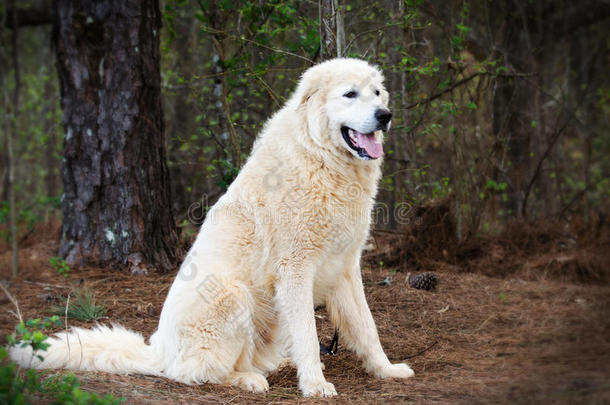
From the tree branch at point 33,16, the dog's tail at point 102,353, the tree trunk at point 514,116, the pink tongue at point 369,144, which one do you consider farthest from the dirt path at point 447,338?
the tree branch at point 33,16

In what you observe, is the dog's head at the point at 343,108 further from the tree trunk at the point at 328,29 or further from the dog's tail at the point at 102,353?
the dog's tail at the point at 102,353

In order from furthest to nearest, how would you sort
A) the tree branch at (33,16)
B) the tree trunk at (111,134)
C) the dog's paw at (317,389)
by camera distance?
the tree branch at (33,16), the tree trunk at (111,134), the dog's paw at (317,389)

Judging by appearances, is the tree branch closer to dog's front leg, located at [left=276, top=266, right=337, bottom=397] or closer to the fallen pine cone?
the fallen pine cone

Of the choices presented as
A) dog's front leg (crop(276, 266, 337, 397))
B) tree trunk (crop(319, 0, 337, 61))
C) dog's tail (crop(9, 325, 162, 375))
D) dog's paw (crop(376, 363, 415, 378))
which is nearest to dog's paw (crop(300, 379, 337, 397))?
dog's front leg (crop(276, 266, 337, 397))

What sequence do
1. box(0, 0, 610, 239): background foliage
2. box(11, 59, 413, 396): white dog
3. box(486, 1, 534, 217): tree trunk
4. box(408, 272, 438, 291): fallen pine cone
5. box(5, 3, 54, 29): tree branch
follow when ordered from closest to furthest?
1. box(11, 59, 413, 396): white dog
2. box(408, 272, 438, 291): fallen pine cone
3. box(0, 0, 610, 239): background foliage
4. box(486, 1, 534, 217): tree trunk
5. box(5, 3, 54, 29): tree branch

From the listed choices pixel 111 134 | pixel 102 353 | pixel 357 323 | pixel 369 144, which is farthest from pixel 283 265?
pixel 111 134

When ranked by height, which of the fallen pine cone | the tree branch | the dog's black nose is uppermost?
the tree branch

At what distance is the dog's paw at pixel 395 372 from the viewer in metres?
3.47

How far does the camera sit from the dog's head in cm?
342

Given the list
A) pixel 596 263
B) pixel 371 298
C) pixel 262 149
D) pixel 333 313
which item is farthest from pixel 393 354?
pixel 596 263

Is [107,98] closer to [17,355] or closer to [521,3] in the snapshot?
[17,355]

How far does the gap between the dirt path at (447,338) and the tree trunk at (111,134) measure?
39 centimetres

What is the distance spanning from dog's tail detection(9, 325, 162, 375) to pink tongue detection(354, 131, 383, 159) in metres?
1.94

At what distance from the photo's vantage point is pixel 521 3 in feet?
28.0
